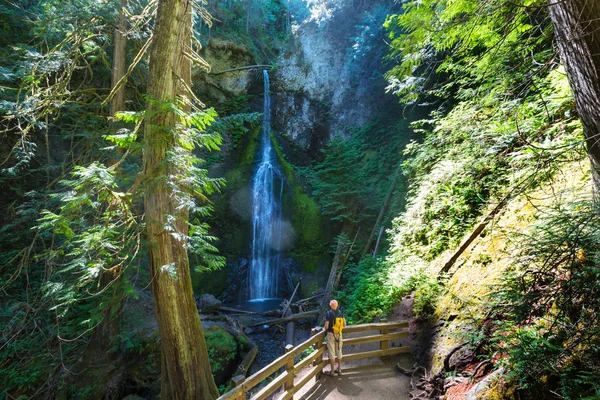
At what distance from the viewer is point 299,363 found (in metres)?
4.89

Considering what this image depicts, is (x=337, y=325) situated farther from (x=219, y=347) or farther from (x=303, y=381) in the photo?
(x=219, y=347)

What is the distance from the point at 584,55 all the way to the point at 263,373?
16.8 ft

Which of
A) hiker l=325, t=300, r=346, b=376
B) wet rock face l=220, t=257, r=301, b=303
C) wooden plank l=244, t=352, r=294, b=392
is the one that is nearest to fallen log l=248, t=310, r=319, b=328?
wet rock face l=220, t=257, r=301, b=303

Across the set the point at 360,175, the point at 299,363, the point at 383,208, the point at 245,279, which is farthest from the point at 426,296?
the point at 245,279

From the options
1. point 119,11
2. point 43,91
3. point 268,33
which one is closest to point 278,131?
point 268,33

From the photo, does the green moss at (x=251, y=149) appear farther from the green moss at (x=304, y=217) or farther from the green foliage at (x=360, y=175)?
the green foliage at (x=360, y=175)

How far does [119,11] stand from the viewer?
6.89 metres

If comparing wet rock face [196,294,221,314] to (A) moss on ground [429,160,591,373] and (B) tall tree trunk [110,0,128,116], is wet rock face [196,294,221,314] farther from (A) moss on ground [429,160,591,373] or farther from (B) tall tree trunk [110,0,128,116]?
(A) moss on ground [429,160,591,373]

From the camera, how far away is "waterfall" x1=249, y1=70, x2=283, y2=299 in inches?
610

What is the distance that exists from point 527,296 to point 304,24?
24670 mm

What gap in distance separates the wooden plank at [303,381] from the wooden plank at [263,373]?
0.48 m

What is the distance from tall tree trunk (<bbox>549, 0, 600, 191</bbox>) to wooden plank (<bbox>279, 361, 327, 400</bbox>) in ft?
15.3

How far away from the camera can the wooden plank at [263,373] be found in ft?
12.4

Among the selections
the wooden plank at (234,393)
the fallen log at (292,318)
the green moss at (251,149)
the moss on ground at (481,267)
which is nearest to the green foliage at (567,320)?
the moss on ground at (481,267)
